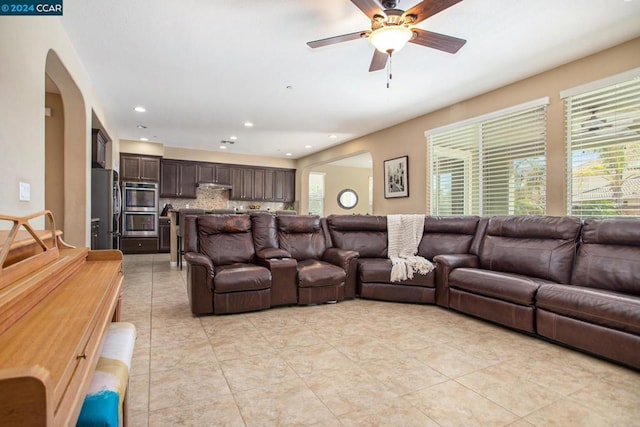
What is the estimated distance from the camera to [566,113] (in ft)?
11.8

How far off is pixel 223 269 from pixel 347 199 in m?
7.41

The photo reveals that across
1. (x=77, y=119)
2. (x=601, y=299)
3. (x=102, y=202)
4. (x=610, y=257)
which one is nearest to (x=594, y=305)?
(x=601, y=299)

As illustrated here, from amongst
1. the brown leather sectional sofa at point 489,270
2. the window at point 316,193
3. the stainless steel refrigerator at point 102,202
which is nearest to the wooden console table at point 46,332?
the brown leather sectional sofa at point 489,270

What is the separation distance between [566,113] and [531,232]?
139cm

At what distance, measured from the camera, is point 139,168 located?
307 inches

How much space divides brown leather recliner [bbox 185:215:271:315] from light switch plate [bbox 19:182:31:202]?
1333 mm

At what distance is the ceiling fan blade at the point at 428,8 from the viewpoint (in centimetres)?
216

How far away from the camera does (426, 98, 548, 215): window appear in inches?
155

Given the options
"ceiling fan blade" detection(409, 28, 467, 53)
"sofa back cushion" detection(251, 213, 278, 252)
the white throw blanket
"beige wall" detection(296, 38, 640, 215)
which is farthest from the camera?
the white throw blanket

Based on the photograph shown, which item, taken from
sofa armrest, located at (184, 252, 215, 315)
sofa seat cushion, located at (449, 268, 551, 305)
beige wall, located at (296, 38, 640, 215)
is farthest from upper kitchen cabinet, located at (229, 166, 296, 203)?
sofa seat cushion, located at (449, 268, 551, 305)

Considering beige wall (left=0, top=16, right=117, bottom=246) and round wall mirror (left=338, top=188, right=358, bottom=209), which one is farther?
round wall mirror (left=338, top=188, right=358, bottom=209)

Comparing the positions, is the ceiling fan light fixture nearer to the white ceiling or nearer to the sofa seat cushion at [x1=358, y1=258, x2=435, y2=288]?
the white ceiling

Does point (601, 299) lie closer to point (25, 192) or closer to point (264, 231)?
point (264, 231)

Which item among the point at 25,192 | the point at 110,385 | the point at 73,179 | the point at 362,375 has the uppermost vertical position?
the point at 73,179
